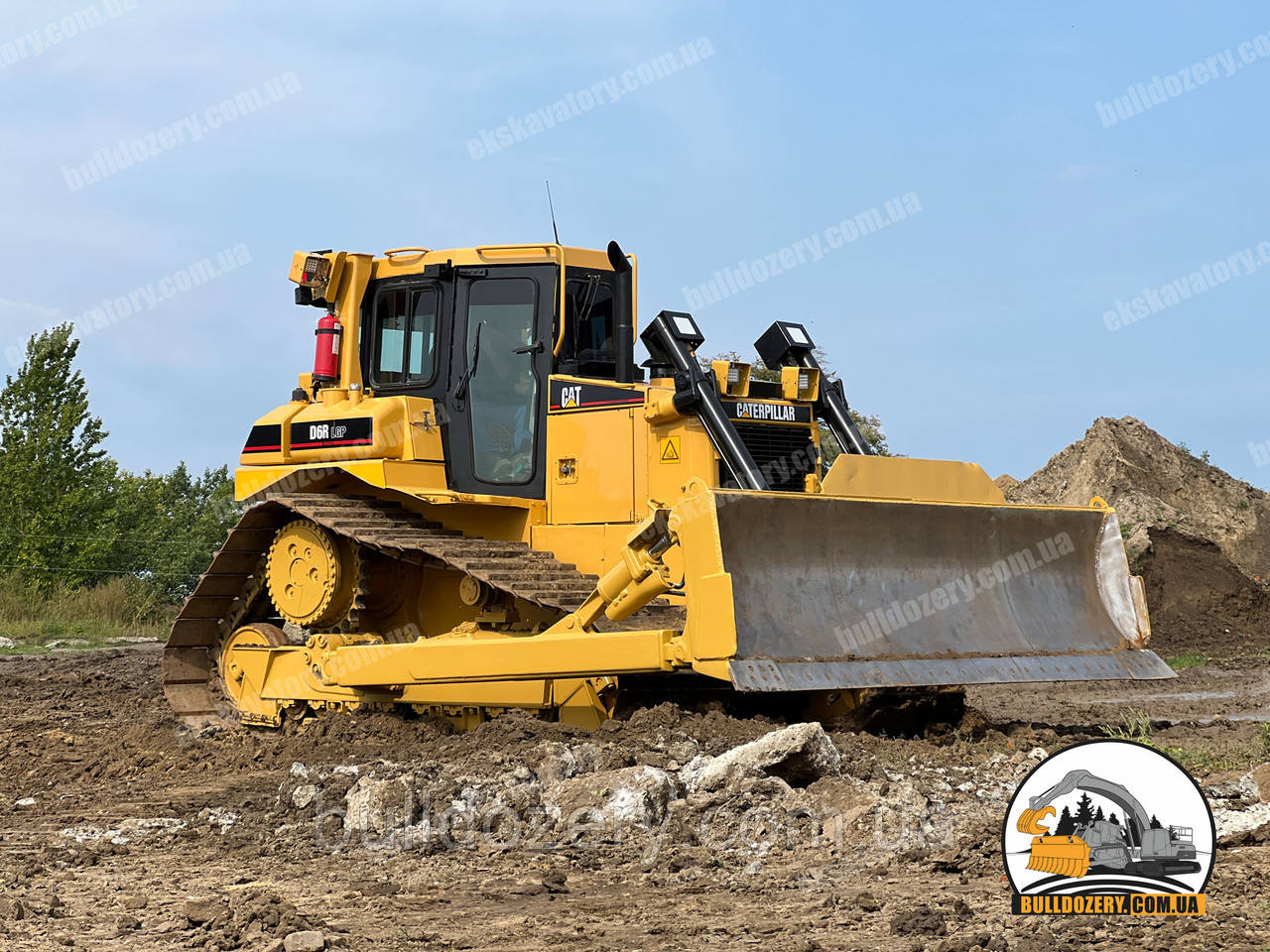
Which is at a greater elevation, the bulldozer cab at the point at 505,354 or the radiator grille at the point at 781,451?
the bulldozer cab at the point at 505,354

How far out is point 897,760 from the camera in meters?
6.95

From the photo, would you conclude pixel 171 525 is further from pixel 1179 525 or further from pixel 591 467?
pixel 591 467

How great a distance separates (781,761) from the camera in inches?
245

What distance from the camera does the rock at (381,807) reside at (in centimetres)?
629

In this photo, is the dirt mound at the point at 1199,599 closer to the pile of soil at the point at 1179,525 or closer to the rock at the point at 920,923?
the pile of soil at the point at 1179,525

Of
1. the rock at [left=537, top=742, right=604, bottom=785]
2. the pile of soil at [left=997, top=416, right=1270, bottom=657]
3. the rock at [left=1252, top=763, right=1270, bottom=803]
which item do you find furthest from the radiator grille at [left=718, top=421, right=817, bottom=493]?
the pile of soil at [left=997, top=416, right=1270, bottom=657]

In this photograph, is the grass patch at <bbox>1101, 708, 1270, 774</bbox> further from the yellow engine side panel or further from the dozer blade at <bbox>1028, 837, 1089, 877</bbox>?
the yellow engine side panel

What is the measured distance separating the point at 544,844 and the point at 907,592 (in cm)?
273

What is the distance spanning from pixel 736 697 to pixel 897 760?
4.28 ft

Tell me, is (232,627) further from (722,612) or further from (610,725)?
(722,612)

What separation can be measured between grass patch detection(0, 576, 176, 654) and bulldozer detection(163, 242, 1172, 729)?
414 inches

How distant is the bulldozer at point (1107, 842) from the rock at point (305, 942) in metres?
2.28

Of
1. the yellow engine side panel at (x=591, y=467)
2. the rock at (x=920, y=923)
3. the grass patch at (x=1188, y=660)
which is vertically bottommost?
the rock at (x=920, y=923)

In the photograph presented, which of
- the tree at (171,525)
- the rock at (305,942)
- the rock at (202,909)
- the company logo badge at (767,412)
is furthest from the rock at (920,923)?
the tree at (171,525)
